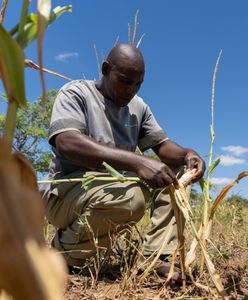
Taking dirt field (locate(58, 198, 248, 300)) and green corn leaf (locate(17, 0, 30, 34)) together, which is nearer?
green corn leaf (locate(17, 0, 30, 34))

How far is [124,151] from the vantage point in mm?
1548

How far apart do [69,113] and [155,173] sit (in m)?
0.53

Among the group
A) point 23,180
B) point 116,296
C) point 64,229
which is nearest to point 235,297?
point 116,296

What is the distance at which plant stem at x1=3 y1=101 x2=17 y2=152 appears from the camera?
12.1 inches

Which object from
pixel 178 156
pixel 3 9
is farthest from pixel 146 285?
pixel 3 9

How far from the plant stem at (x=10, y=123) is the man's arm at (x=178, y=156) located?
1329 mm

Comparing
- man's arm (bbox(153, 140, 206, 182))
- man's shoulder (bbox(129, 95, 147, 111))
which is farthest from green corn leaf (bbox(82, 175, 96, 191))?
man's shoulder (bbox(129, 95, 147, 111))

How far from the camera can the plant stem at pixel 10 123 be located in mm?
308

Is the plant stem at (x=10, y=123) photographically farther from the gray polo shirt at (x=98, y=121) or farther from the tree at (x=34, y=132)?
the tree at (x=34, y=132)

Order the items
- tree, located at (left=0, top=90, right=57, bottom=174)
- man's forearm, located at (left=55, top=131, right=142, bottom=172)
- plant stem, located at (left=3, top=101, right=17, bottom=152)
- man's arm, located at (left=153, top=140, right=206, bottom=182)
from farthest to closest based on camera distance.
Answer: tree, located at (left=0, top=90, right=57, bottom=174) < man's arm, located at (left=153, top=140, right=206, bottom=182) < man's forearm, located at (left=55, top=131, right=142, bottom=172) < plant stem, located at (left=3, top=101, right=17, bottom=152)

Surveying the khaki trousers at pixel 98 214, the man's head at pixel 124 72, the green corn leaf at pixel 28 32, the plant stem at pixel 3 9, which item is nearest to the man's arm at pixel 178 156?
the khaki trousers at pixel 98 214

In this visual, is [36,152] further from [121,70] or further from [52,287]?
[52,287]

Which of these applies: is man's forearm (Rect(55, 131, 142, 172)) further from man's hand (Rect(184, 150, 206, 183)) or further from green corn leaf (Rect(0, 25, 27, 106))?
green corn leaf (Rect(0, 25, 27, 106))

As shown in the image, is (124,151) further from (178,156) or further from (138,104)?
(138,104)
